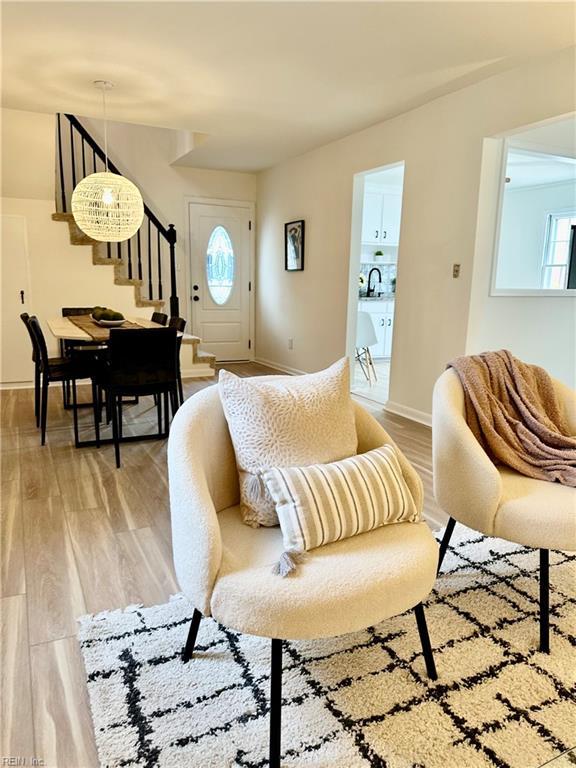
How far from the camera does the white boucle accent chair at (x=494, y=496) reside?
1545 millimetres

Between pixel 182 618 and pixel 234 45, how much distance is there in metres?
3.05

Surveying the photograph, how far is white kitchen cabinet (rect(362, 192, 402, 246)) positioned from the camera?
7.02 metres

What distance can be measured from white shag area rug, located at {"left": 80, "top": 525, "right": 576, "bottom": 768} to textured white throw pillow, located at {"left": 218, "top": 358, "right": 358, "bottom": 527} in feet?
1.54

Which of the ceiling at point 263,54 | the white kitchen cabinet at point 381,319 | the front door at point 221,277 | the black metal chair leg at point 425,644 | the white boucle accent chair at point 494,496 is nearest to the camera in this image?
the black metal chair leg at point 425,644

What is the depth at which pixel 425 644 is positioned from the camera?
4.79 ft

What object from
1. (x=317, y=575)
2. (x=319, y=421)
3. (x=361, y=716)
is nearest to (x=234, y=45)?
(x=319, y=421)

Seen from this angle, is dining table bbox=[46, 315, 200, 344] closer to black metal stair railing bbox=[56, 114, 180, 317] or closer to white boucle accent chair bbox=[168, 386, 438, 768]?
black metal stair railing bbox=[56, 114, 180, 317]

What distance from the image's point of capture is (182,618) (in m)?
1.71

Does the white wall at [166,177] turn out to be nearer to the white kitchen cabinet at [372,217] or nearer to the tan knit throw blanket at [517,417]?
the white kitchen cabinet at [372,217]

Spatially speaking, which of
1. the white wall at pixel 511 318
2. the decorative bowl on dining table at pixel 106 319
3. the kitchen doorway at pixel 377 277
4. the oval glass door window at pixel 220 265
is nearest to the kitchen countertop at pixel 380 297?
the kitchen doorway at pixel 377 277

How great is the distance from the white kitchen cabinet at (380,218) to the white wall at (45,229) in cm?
283

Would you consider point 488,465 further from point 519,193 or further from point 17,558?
point 519,193

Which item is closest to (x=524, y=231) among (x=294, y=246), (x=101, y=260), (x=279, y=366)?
(x=294, y=246)

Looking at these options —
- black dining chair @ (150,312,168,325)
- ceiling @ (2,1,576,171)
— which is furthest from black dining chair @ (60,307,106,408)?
→ ceiling @ (2,1,576,171)
